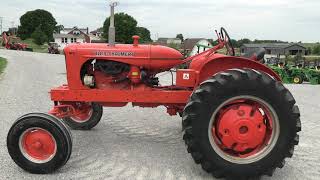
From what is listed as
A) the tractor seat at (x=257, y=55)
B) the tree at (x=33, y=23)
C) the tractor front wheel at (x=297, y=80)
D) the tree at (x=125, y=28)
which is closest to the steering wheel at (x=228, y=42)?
the tractor seat at (x=257, y=55)

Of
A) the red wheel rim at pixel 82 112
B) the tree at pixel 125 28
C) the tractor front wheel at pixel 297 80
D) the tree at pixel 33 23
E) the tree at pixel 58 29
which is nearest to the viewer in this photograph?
the red wheel rim at pixel 82 112

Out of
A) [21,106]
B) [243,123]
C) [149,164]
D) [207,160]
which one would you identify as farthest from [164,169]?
[21,106]

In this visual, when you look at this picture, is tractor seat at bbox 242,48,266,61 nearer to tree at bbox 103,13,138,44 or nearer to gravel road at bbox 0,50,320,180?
gravel road at bbox 0,50,320,180

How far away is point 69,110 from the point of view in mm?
5496

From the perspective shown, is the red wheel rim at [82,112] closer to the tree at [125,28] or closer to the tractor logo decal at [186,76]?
the tractor logo decal at [186,76]

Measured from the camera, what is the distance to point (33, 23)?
93062 mm

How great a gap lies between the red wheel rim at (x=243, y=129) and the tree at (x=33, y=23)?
91.4 m

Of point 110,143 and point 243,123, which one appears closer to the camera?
point 243,123

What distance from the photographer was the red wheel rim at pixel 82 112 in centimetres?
586

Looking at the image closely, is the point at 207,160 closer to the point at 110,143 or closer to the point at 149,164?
the point at 149,164

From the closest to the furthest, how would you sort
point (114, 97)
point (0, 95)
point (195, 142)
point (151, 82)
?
point (195, 142) → point (114, 97) → point (151, 82) → point (0, 95)

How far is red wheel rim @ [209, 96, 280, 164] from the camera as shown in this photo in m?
4.38

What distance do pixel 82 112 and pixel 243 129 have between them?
104 inches

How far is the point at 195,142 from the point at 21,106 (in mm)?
5398
